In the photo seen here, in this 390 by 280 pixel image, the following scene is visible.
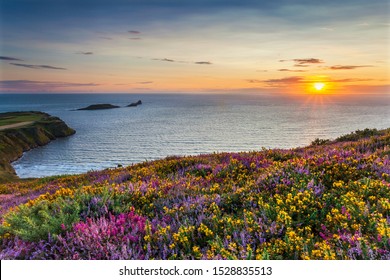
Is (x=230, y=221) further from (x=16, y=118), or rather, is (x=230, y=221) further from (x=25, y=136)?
(x=16, y=118)

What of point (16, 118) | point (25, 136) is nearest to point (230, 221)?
point (25, 136)

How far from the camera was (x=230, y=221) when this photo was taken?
4891mm

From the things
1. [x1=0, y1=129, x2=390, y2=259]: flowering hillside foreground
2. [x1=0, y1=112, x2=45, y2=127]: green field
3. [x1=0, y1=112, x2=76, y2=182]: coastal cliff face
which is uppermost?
[x1=0, y1=129, x2=390, y2=259]: flowering hillside foreground

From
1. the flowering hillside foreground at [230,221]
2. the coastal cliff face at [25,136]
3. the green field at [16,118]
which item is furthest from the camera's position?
the green field at [16,118]

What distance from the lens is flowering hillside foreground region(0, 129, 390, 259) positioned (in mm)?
4188

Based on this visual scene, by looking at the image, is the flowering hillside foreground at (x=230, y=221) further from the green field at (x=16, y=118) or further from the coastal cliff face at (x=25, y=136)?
the green field at (x=16, y=118)

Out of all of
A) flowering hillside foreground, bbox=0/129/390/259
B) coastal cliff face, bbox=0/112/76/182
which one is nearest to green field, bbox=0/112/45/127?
coastal cliff face, bbox=0/112/76/182

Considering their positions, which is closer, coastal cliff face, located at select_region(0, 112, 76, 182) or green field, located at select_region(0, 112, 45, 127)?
coastal cliff face, located at select_region(0, 112, 76, 182)

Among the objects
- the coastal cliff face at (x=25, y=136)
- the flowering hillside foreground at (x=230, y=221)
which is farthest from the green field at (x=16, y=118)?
the flowering hillside foreground at (x=230, y=221)

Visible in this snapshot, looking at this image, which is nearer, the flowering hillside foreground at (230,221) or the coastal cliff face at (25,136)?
the flowering hillside foreground at (230,221)

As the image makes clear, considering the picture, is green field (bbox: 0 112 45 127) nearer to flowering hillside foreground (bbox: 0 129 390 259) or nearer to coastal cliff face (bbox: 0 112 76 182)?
Answer: coastal cliff face (bbox: 0 112 76 182)

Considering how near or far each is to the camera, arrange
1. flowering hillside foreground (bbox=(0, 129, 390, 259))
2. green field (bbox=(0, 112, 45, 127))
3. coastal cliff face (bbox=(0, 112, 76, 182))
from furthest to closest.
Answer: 1. green field (bbox=(0, 112, 45, 127))
2. coastal cliff face (bbox=(0, 112, 76, 182))
3. flowering hillside foreground (bbox=(0, 129, 390, 259))

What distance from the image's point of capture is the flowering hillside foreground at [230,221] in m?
4.19
